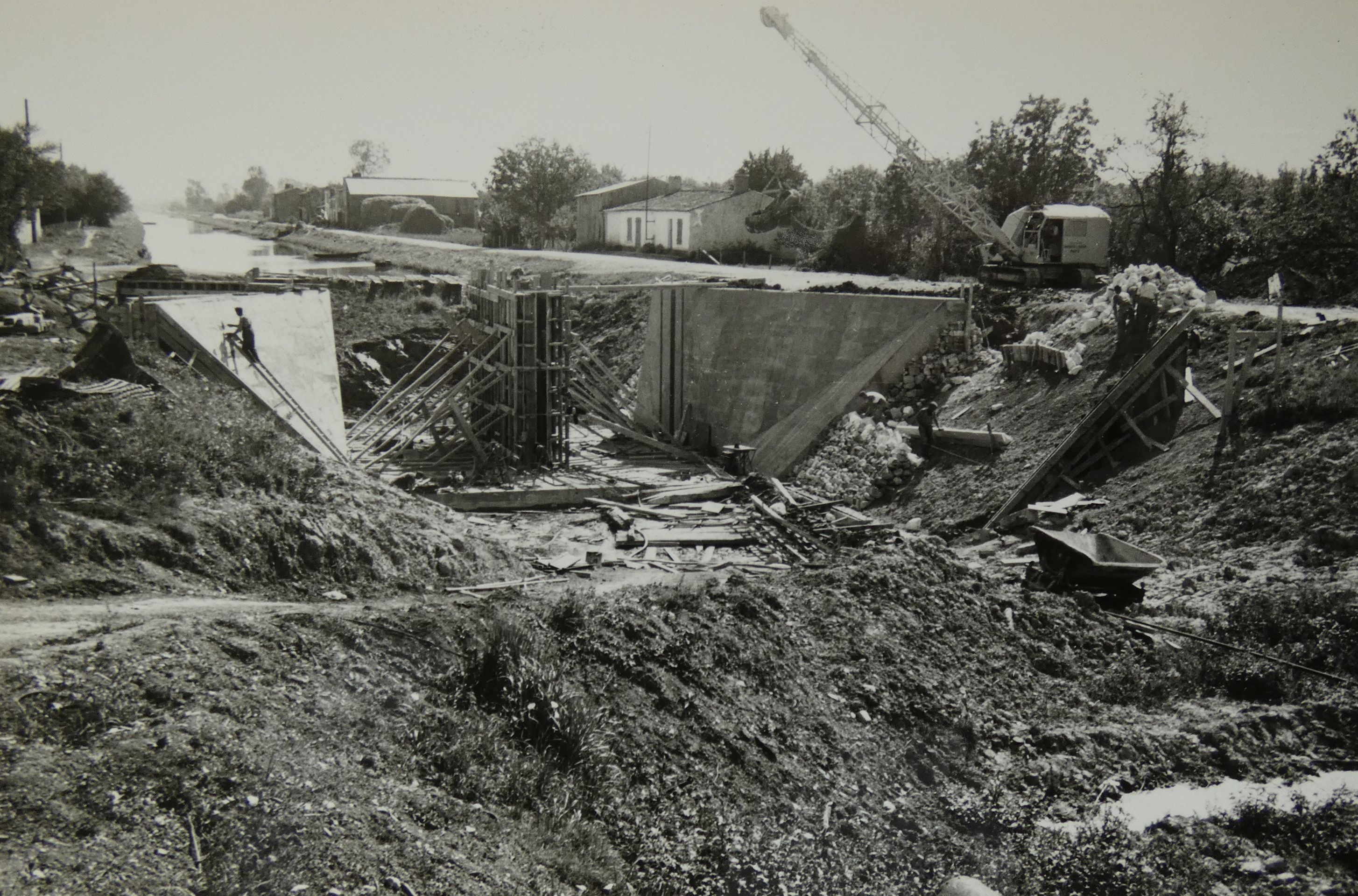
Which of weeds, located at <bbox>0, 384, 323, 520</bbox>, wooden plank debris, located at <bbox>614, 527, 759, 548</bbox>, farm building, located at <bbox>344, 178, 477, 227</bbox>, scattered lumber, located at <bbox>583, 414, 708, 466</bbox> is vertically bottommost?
wooden plank debris, located at <bbox>614, 527, 759, 548</bbox>

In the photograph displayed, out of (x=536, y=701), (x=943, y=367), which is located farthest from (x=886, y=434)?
(x=536, y=701)

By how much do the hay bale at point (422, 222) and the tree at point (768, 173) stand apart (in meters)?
24.7

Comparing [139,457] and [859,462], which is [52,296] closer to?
[139,457]

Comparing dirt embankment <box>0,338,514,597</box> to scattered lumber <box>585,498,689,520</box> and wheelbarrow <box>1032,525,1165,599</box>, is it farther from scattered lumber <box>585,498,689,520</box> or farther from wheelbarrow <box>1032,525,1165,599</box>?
wheelbarrow <box>1032,525,1165,599</box>

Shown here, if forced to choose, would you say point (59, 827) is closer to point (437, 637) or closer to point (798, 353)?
point (437, 637)

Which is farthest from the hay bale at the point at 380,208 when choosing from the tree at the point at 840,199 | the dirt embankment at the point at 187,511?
the dirt embankment at the point at 187,511

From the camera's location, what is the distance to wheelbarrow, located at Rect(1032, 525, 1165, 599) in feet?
37.5

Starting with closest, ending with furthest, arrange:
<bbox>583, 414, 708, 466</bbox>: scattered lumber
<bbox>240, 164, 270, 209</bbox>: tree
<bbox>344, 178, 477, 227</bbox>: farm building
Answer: <bbox>583, 414, 708, 466</bbox>: scattered lumber
<bbox>344, 178, 477, 227</bbox>: farm building
<bbox>240, 164, 270, 209</bbox>: tree

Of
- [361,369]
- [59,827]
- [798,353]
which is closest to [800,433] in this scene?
[798,353]

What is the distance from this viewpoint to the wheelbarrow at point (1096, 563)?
11422mm

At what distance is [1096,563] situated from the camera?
448 inches

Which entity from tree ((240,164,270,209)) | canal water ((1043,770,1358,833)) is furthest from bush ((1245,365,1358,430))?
tree ((240,164,270,209))

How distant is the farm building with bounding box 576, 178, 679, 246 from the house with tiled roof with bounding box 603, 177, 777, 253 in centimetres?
474

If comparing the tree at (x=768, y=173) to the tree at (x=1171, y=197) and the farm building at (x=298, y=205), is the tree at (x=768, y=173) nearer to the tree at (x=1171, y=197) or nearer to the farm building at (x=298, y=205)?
the tree at (x=1171, y=197)
